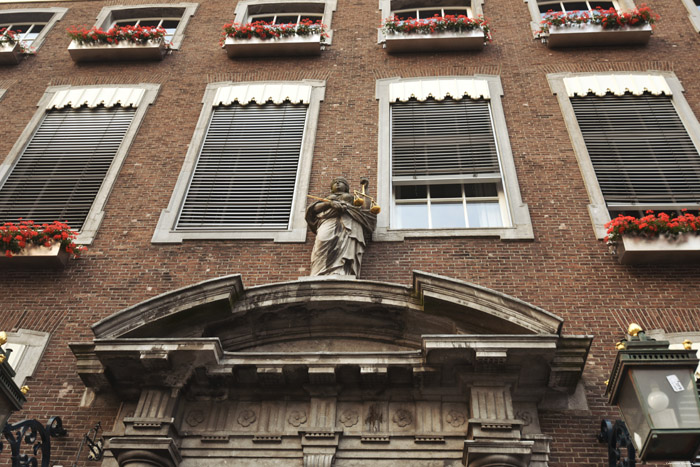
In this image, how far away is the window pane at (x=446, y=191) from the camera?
1037 cm

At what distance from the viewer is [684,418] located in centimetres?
431

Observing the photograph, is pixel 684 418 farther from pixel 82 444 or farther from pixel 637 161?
pixel 637 161

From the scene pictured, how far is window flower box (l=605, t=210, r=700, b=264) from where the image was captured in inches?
340

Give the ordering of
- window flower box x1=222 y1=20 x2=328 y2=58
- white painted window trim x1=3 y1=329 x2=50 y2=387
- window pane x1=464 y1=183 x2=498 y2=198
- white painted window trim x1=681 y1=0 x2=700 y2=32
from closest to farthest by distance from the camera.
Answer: white painted window trim x1=3 y1=329 x2=50 y2=387, window pane x1=464 y1=183 x2=498 y2=198, white painted window trim x1=681 y1=0 x2=700 y2=32, window flower box x1=222 y1=20 x2=328 y2=58

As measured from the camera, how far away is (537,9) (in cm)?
1434

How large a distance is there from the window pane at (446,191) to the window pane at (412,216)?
12.1 inches

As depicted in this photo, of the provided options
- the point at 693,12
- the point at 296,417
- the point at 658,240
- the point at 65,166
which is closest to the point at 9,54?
the point at 65,166

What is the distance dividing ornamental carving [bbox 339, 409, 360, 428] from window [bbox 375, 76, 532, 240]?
286 cm

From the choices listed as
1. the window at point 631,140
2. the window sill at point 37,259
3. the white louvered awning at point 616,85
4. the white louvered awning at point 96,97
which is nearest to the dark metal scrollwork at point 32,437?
the window sill at point 37,259

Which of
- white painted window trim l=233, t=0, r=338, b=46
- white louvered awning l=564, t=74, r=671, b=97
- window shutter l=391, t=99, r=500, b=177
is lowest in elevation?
window shutter l=391, t=99, r=500, b=177

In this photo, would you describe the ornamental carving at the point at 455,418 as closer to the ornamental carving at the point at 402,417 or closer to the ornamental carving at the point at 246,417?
the ornamental carving at the point at 402,417

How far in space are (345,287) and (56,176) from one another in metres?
6.12

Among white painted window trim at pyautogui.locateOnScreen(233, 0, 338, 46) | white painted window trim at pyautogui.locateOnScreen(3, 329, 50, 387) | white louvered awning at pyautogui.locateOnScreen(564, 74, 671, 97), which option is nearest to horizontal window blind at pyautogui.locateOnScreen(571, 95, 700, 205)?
white louvered awning at pyautogui.locateOnScreen(564, 74, 671, 97)

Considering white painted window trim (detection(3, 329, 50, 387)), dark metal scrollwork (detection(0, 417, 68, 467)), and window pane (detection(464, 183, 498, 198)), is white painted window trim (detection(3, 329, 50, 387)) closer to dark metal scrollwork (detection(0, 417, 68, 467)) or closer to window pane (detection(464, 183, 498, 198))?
dark metal scrollwork (detection(0, 417, 68, 467))
